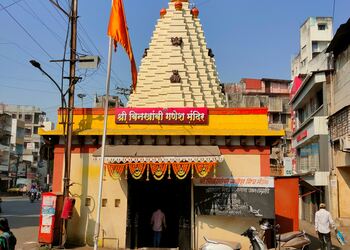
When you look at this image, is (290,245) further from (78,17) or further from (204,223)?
(78,17)

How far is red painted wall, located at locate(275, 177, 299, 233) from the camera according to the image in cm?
1385

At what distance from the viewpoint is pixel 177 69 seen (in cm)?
1842

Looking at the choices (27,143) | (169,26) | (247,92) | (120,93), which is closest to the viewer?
(169,26)

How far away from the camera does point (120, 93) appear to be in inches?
2079

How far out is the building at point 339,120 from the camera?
20719 mm

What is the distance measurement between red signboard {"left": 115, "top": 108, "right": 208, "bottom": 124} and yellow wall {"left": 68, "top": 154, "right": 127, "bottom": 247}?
6.68 feet

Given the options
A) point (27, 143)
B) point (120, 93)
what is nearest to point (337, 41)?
point (120, 93)

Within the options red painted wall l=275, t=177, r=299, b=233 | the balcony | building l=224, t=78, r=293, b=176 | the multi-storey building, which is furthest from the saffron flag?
the balcony

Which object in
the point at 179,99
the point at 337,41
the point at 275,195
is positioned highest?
the point at 337,41

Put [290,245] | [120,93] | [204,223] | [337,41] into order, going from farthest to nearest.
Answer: [120,93], [337,41], [204,223], [290,245]

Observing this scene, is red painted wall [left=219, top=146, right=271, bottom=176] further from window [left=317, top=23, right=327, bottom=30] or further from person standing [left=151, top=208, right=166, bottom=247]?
window [left=317, top=23, right=327, bottom=30]

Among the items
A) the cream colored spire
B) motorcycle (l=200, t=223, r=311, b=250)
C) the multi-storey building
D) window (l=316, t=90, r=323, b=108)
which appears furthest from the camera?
window (l=316, t=90, r=323, b=108)

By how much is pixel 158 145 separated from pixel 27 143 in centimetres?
7082

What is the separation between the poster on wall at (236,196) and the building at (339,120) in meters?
8.65
